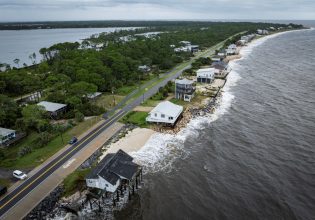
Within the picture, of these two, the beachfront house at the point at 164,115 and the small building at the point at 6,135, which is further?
the beachfront house at the point at 164,115

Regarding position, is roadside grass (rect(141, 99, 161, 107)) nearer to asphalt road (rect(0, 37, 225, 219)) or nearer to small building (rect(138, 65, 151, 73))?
asphalt road (rect(0, 37, 225, 219))

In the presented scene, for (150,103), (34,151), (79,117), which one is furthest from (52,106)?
(150,103)

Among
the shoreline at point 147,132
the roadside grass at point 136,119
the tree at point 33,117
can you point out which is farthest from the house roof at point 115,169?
the tree at point 33,117

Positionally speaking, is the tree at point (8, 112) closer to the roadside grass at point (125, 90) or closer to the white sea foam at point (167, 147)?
the roadside grass at point (125, 90)

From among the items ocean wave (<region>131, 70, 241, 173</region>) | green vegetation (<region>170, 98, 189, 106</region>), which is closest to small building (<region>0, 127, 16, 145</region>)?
ocean wave (<region>131, 70, 241, 173</region>)

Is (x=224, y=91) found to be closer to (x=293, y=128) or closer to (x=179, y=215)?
(x=293, y=128)

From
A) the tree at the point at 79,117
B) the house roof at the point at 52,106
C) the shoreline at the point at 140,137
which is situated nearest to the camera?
the shoreline at the point at 140,137

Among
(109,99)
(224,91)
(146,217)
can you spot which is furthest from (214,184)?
(224,91)
